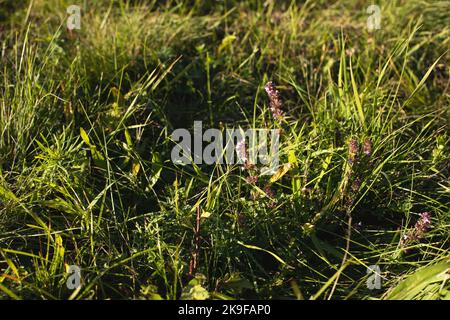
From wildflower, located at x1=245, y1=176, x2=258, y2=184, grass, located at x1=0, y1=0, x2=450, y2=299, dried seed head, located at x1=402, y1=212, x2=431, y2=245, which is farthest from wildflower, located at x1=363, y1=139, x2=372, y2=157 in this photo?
wildflower, located at x1=245, y1=176, x2=258, y2=184

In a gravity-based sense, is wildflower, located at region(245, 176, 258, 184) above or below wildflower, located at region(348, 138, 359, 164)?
below

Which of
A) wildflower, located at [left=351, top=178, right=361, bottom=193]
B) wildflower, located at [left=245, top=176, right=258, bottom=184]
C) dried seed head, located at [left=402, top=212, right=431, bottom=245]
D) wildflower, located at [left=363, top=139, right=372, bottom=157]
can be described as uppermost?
wildflower, located at [left=363, top=139, right=372, bottom=157]

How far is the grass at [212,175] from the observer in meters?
1.82

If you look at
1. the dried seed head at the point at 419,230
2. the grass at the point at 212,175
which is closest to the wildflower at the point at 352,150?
the grass at the point at 212,175

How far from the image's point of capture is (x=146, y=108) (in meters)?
2.40

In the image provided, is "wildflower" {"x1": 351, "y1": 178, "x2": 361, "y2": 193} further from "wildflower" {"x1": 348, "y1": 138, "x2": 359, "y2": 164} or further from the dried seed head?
the dried seed head

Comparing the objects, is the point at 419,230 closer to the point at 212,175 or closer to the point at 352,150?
the point at 352,150

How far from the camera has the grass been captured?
1.82m

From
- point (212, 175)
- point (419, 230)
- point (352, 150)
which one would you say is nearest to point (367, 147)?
point (352, 150)

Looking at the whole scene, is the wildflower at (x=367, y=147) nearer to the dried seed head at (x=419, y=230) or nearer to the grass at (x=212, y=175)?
the grass at (x=212, y=175)

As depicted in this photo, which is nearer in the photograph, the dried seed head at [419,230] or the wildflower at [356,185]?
the dried seed head at [419,230]

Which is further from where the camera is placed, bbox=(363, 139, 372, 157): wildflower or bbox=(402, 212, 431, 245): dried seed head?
bbox=(363, 139, 372, 157): wildflower

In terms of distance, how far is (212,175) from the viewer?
1911 mm
